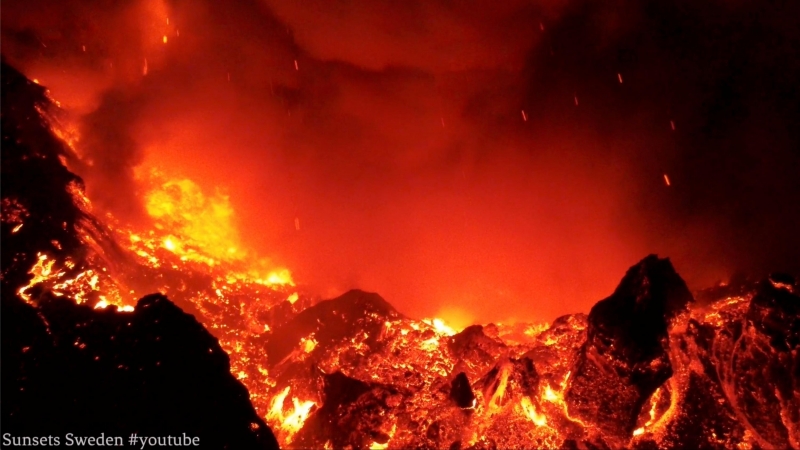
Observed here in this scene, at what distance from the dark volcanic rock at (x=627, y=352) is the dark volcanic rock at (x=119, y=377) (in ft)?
33.3

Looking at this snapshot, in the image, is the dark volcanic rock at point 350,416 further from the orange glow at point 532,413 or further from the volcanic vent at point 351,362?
the orange glow at point 532,413

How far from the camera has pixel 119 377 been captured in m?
10.6

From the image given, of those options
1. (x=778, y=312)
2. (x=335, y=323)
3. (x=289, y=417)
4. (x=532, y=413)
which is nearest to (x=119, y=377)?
(x=289, y=417)

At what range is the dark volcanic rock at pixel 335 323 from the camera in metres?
19.1

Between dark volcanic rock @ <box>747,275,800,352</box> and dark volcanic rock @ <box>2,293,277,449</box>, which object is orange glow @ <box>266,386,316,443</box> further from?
dark volcanic rock @ <box>747,275,800,352</box>

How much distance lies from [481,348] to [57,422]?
43.7 feet

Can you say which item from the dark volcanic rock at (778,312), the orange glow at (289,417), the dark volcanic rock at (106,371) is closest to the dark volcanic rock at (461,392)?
the orange glow at (289,417)

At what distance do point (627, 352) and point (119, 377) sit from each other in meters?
14.4

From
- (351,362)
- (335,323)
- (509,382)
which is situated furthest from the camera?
(335,323)

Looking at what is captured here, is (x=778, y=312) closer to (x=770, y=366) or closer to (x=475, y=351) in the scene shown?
(x=770, y=366)

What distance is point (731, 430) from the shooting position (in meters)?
14.0

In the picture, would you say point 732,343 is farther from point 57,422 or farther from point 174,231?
point 174,231

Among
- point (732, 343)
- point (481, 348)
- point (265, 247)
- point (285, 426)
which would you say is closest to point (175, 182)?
point (265, 247)

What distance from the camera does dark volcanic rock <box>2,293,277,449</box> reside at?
10.0 metres
